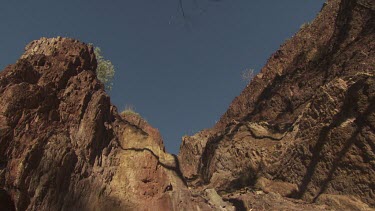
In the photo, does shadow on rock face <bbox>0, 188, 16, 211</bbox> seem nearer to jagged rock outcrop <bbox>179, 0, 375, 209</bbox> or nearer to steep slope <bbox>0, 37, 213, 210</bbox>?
steep slope <bbox>0, 37, 213, 210</bbox>

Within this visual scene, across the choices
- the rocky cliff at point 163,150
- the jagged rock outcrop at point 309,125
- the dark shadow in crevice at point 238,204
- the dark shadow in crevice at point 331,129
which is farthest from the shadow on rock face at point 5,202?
the dark shadow in crevice at point 331,129

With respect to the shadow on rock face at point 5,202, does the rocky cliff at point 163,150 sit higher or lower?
higher

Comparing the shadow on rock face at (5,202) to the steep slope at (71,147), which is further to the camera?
the steep slope at (71,147)

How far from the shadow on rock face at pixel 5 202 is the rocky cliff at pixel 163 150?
0.07 ft

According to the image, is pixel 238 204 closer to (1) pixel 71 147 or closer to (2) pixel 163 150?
(2) pixel 163 150

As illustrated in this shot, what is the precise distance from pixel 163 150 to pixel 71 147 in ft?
13.1

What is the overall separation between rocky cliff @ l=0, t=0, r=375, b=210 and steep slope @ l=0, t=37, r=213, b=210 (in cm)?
3

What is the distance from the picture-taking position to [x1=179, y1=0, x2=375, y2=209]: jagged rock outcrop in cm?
1020

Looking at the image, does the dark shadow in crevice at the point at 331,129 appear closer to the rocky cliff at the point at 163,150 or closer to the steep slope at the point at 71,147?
the rocky cliff at the point at 163,150

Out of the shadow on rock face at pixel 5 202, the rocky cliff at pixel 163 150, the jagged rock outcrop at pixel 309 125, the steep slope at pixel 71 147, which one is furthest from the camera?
the jagged rock outcrop at pixel 309 125

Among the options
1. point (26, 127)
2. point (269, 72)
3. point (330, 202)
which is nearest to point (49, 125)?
point (26, 127)

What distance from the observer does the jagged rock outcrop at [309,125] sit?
10.2m

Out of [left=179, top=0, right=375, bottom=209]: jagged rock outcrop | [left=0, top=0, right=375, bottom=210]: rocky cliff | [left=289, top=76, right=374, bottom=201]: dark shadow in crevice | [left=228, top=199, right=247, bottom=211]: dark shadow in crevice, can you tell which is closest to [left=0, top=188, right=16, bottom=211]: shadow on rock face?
[left=0, top=0, right=375, bottom=210]: rocky cliff

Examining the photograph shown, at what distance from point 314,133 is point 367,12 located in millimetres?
6395
